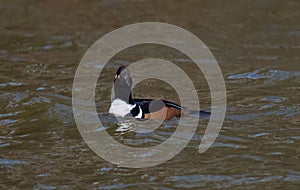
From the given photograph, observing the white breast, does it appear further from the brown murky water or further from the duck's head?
the brown murky water

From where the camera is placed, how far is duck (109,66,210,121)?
1119 centimetres

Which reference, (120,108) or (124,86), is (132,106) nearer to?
(120,108)

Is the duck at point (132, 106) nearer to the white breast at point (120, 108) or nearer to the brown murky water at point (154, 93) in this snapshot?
the white breast at point (120, 108)

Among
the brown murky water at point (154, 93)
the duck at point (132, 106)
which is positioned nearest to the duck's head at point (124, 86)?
the duck at point (132, 106)

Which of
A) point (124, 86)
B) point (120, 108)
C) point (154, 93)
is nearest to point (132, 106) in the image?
point (120, 108)

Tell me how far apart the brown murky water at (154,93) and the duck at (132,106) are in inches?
10.6

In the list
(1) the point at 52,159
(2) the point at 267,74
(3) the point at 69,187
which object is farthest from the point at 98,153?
(2) the point at 267,74

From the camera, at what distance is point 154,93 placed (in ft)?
42.7

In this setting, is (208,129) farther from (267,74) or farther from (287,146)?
(267,74)

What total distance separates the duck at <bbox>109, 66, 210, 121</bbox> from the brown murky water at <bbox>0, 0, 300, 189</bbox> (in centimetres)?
27

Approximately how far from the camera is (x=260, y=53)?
49.5 feet

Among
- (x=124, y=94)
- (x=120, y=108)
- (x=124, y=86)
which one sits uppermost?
(x=124, y=86)

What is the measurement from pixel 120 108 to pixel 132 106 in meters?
0.21

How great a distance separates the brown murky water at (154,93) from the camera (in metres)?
9.04
